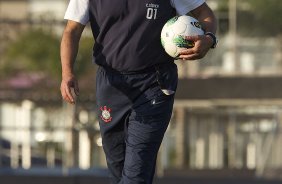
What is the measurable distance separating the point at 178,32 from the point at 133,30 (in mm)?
336

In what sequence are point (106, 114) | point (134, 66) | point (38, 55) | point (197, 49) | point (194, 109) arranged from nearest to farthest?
point (197, 49)
point (134, 66)
point (106, 114)
point (194, 109)
point (38, 55)

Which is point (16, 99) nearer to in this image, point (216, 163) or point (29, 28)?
point (29, 28)

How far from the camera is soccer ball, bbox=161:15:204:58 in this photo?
600cm

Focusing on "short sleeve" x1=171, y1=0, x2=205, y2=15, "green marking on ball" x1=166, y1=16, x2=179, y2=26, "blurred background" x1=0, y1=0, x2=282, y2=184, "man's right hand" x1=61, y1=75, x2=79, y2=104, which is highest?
"short sleeve" x1=171, y1=0, x2=205, y2=15

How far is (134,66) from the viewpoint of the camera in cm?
623

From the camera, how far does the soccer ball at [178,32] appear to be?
6000mm

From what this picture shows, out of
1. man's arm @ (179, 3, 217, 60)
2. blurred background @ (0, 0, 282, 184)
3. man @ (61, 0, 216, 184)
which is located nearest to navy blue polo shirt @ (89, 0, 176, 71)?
man @ (61, 0, 216, 184)

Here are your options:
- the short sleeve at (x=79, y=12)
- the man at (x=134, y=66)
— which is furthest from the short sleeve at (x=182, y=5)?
the short sleeve at (x=79, y=12)

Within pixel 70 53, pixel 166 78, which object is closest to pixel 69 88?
pixel 70 53

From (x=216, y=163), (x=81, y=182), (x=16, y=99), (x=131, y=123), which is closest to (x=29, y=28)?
(x=16, y=99)

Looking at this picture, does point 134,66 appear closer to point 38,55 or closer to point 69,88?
point 69,88

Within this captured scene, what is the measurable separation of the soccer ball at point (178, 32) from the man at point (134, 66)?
0.13m

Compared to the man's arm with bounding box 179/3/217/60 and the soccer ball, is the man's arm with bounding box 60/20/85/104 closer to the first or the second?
the soccer ball

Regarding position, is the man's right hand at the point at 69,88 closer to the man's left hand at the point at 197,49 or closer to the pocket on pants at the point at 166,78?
the pocket on pants at the point at 166,78
